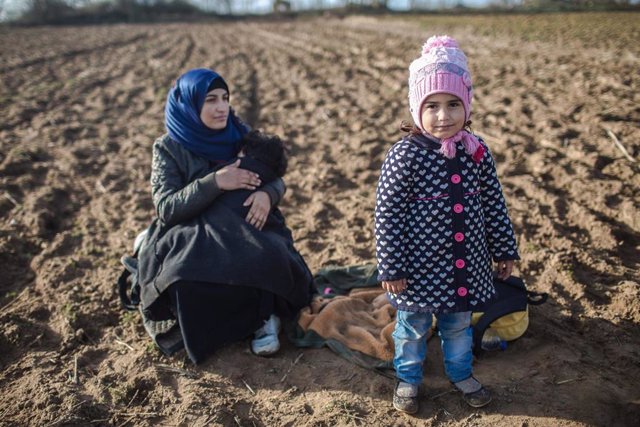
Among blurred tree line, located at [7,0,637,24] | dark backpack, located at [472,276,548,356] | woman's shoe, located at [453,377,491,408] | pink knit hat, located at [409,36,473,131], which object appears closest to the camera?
pink knit hat, located at [409,36,473,131]

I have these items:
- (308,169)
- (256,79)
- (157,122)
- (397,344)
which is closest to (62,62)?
(256,79)

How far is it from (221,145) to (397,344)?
1.54m

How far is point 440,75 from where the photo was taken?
2121 millimetres

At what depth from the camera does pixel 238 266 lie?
9.14 feet

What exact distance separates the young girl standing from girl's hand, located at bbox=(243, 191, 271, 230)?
2.89 feet

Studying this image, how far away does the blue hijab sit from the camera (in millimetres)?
2975

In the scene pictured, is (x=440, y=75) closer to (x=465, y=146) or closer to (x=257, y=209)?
(x=465, y=146)

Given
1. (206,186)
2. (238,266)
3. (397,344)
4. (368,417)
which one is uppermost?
(206,186)

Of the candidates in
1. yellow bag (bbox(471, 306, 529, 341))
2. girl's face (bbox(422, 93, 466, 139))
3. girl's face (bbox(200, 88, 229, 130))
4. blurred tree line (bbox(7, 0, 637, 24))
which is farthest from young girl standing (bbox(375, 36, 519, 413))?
blurred tree line (bbox(7, 0, 637, 24))

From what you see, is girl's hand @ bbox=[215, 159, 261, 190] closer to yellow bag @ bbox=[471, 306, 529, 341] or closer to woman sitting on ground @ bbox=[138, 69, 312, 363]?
woman sitting on ground @ bbox=[138, 69, 312, 363]

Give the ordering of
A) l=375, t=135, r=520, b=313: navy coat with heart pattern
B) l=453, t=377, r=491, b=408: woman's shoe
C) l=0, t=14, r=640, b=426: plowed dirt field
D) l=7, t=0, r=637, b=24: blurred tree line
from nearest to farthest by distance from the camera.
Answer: l=375, t=135, r=520, b=313: navy coat with heart pattern, l=453, t=377, r=491, b=408: woman's shoe, l=0, t=14, r=640, b=426: plowed dirt field, l=7, t=0, r=637, b=24: blurred tree line

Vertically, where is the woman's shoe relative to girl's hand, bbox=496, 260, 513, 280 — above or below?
below

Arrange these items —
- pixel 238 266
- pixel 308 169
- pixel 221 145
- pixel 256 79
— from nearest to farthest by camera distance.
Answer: pixel 238 266 → pixel 221 145 → pixel 308 169 → pixel 256 79

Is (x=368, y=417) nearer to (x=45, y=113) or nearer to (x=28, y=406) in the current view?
(x=28, y=406)
